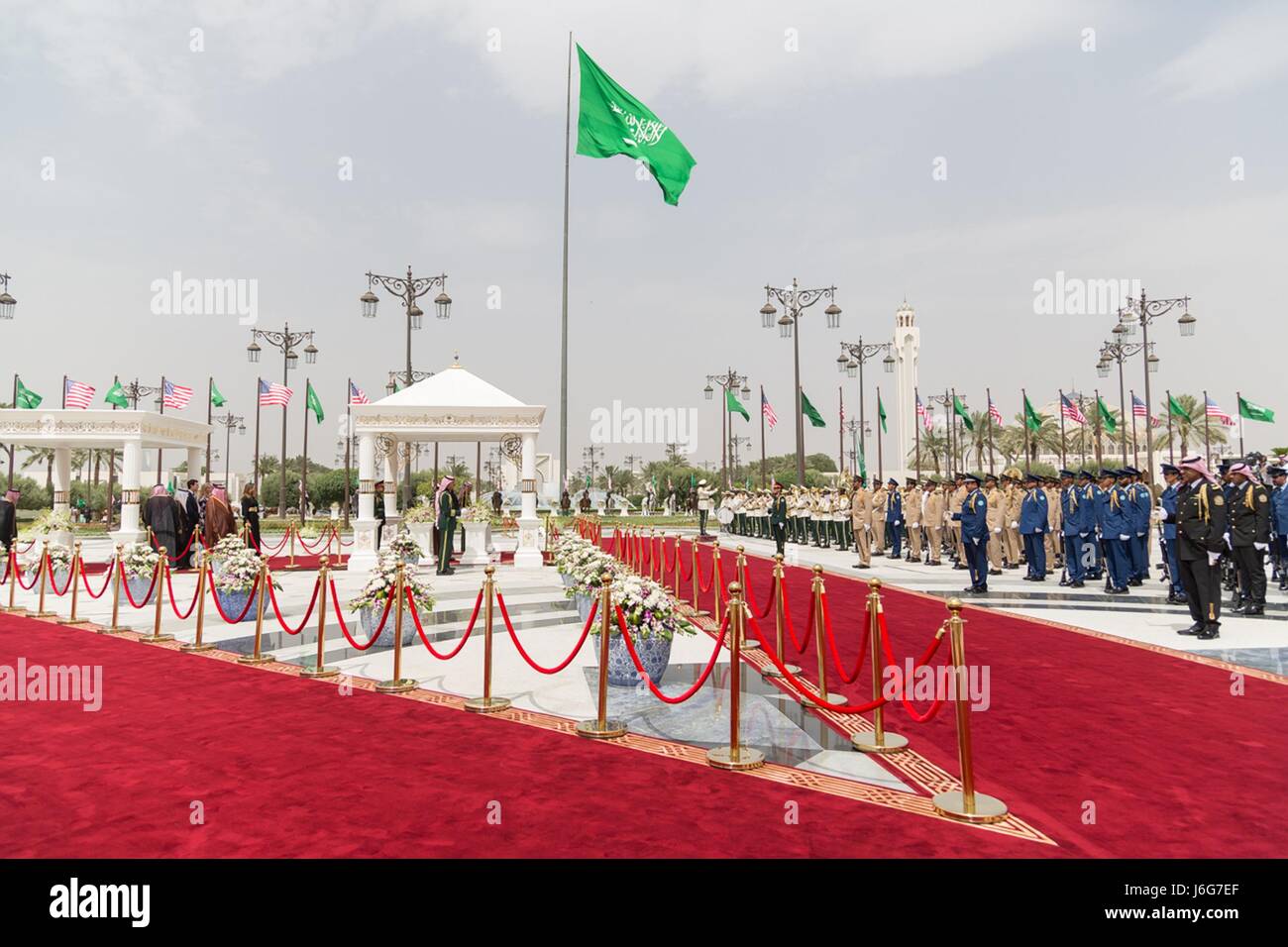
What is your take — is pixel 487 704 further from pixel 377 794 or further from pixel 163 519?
pixel 163 519

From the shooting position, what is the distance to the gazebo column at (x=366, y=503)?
17406 mm

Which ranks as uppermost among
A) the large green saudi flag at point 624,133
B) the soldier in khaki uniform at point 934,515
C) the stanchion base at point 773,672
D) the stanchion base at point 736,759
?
the large green saudi flag at point 624,133

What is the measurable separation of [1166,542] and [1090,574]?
9.96ft

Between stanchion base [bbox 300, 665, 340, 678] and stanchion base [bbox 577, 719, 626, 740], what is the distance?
9.96 feet

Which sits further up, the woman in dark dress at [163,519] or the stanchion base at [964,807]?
the woman in dark dress at [163,519]

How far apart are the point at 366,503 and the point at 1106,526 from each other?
15280 mm

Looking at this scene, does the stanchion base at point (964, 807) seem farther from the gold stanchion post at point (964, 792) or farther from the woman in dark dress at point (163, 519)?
the woman in dark dress at point (163, 519)

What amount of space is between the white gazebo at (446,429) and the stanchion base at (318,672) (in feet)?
32.4

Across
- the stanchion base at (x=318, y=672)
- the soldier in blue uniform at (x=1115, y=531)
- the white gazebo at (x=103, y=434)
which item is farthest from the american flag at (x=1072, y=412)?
the white gazebo at (x=103, y=434)

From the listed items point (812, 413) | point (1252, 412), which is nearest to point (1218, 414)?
point (1252, 412)

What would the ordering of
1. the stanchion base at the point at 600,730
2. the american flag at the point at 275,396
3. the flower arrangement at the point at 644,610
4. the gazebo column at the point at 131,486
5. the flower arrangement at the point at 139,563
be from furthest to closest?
the american flag at the point at 275,396 < the gazebo column at the point at 131,486 < the flower arrangement at the point at 139,563 < the flower arrangement at the point at 644,610 < the stanchion base at the point at 600,730

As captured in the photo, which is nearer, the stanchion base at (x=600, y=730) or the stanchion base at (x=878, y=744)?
the stanchion base at (x=878, y=744)

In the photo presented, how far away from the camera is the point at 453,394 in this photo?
18297 millimetres

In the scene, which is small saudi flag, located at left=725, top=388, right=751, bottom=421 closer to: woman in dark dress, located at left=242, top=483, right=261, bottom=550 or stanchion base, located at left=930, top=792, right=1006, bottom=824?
woman in dark dress, located at left=242, top=483, right=261, bottom=550
